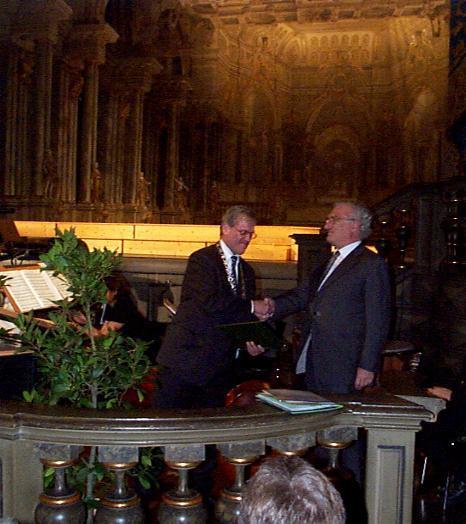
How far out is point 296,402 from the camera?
2.21 meters

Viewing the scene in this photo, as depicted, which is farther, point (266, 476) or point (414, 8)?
point (414, 8)

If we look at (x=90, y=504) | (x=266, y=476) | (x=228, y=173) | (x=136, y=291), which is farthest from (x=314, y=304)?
(x=228, y=173)

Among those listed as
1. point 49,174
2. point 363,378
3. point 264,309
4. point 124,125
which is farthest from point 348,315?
point 124,125

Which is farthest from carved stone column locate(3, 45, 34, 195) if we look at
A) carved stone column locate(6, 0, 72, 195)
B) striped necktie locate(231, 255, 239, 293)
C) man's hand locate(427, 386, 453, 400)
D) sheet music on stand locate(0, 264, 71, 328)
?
man's hand locate(427, 386, 453, 400)

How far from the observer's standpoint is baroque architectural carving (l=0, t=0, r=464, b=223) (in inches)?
836

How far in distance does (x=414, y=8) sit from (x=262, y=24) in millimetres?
4721

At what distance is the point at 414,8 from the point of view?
2206 cm

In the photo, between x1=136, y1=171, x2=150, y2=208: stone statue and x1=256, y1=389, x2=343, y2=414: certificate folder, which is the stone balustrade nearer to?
x1=256, y1=389, x2=343, y2=414: certificate folder

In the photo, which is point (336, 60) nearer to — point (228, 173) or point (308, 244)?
point (228, 173)

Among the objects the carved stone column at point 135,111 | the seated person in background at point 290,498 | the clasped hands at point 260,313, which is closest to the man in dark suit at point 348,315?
the clasped hands at point 260,313

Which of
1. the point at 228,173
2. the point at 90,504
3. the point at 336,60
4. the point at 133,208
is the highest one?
the point at 336,60

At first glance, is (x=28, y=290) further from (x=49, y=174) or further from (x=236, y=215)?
(x=49, y=174)

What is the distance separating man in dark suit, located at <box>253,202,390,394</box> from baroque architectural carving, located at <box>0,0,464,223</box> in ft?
50.6

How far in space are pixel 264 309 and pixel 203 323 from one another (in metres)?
0.38
